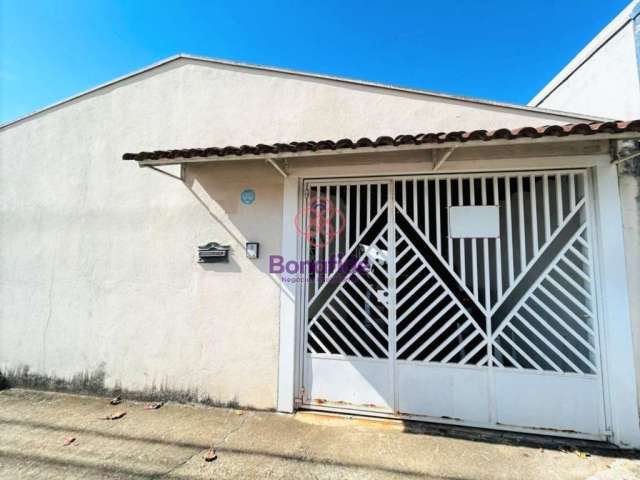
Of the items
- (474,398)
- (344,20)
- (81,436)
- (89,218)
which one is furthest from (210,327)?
(344,20)

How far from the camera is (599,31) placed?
5.24m

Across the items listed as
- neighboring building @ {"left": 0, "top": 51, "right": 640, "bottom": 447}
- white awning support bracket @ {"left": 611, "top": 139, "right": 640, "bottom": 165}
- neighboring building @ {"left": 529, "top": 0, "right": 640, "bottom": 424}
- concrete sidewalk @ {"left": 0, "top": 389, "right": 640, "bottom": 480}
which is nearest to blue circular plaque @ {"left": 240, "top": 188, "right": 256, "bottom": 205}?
neighboring building @ {"left": 0, "top": 51, "right": 640, "bottom": 447}

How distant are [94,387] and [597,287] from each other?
29.3ft

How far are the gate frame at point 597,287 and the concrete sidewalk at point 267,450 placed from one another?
35 cm

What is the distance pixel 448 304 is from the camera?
497 centimetres

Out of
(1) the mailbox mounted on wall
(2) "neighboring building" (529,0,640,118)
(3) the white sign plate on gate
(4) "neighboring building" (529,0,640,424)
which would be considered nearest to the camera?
(4) "neighboring building" (529,0,640,424)

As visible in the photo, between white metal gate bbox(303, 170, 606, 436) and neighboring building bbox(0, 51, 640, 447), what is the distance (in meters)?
0.03

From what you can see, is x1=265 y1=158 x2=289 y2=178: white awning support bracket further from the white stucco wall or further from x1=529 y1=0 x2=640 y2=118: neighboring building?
x1=529 y1=0 x2=640 y2=118: neighboring building


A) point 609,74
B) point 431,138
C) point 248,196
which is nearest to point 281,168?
point 248,196

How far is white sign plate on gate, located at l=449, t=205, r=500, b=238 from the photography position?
487 cm

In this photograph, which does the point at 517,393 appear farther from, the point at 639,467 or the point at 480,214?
the point at 480,214

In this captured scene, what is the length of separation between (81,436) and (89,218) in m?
4.05

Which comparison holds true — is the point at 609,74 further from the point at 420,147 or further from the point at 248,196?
the point at 248,196

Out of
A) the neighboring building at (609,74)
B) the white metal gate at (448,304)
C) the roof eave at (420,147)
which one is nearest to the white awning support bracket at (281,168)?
the roof eave at (420,147)
